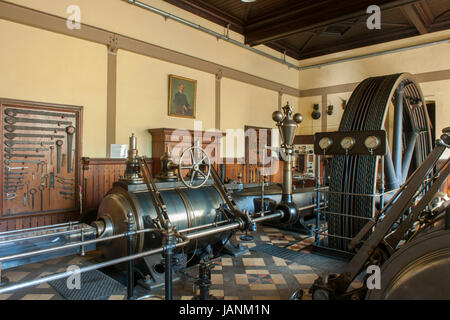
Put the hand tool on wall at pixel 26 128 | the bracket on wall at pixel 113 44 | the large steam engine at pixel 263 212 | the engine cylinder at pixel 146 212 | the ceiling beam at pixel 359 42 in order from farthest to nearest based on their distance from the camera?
the ceiling beam at pixel 359 42
the bracket on wall at pixel 113 44
the hand tool on wall at pixel 26 128
the engine cylinder at pixel 146 212
the large steam engine at pixel 263 212

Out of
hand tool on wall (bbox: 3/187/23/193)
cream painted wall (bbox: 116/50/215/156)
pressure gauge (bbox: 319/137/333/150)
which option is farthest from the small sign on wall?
pressure gauge (bbox: 319/137/333/150)

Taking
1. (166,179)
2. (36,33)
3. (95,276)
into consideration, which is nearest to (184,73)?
(36,33)

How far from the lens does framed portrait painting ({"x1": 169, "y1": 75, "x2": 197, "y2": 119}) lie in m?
6.39

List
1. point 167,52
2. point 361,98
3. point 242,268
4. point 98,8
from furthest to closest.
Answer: point 167,52 < point 98,8 < point 361,98 < point 242,268

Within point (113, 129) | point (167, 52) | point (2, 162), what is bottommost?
point (2, 162)

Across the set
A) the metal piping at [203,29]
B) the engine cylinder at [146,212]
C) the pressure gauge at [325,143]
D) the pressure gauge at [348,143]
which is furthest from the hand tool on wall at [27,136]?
the pressure gauge at [348,143]

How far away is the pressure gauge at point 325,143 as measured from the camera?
3.82 meters

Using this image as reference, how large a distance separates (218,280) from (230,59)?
19.4 feet

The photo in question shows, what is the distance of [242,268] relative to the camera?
3393 mm

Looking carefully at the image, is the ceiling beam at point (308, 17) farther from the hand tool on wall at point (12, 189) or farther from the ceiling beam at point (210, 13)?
the hand tool on wall at point (12, 189)

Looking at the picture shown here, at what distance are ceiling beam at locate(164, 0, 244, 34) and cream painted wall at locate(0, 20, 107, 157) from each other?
2.29 meters

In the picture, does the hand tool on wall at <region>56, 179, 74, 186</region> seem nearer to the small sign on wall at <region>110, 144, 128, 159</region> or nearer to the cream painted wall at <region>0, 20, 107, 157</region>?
the cream painted wall at <region>0, 20, 107, 157</region>

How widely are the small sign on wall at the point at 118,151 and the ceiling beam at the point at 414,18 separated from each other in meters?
6.36

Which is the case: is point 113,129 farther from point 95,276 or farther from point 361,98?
point 361,98
